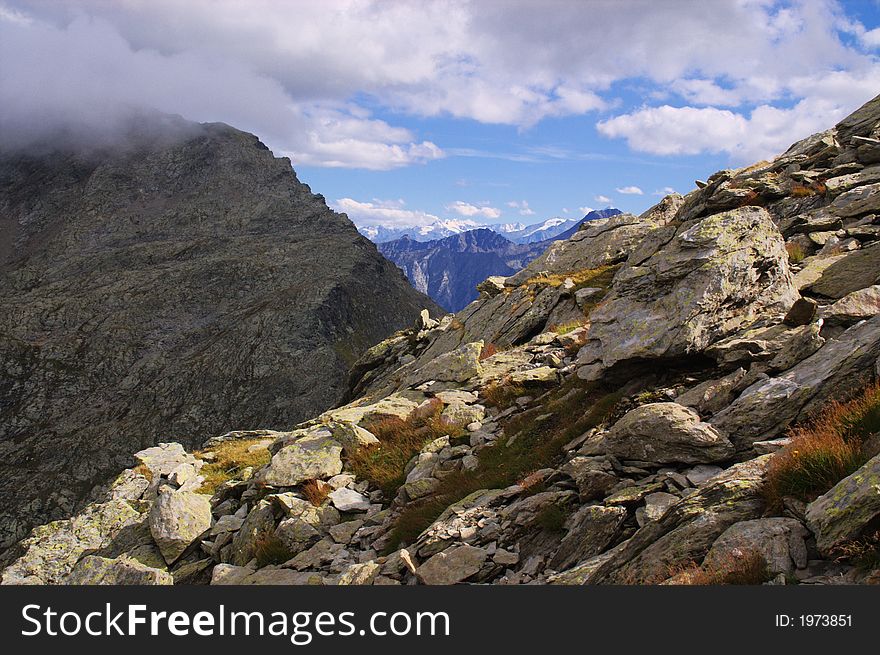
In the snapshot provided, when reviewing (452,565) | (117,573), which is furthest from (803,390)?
(117,573)


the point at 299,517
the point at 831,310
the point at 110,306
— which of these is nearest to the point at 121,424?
the point at 110,306

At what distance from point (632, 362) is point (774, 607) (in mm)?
8026

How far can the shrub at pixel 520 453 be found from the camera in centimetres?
1235

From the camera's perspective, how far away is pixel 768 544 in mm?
6914

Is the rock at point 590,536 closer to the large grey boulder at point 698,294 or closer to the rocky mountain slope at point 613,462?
the rocky mountain slope at point 613,462

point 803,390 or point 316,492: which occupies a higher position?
point 803,390

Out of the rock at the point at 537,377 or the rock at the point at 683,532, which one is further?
the rock at the point at 537,377

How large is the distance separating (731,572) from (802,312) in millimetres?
8601

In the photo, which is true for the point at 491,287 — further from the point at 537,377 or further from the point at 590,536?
the point at 590,536

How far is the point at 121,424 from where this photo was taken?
514 ft

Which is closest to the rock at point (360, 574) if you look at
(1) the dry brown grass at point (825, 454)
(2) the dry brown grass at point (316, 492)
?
(2) the dry brown grass at point (316, 492)

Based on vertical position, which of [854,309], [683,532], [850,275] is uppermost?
[850,275]

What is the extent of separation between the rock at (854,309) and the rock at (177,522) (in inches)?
696

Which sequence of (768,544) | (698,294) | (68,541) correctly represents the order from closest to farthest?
(768,544) → (698,294) → (68,541)
